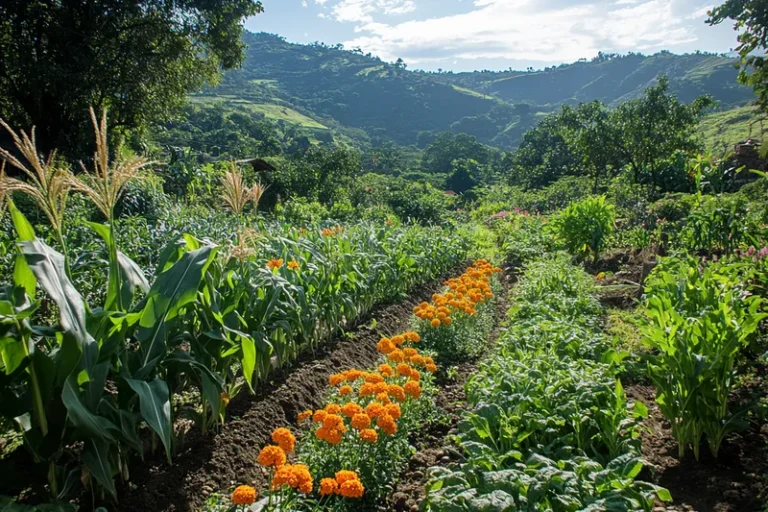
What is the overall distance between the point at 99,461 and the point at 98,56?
14602 millimetres

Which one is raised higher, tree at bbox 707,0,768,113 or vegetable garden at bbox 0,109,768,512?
tree at bbox 707,0,768,113

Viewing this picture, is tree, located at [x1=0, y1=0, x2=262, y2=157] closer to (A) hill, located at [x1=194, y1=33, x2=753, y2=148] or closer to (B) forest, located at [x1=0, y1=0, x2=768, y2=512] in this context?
(B) forest, located at [x1=0, y1=0, x2=768, y2=512]

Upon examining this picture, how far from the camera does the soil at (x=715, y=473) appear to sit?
94.8 inches

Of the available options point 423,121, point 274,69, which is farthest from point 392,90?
point 274,69

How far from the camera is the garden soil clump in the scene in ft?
8.39

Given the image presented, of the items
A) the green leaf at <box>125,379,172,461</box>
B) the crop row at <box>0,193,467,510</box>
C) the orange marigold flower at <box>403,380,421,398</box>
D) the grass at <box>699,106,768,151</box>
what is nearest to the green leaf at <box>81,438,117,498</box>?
the crop row at <box>0,193,467,510</box>

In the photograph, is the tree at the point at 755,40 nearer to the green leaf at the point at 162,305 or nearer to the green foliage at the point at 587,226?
the green foliage at the point at 587,226

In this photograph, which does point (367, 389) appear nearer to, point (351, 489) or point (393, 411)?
point (393, 411)

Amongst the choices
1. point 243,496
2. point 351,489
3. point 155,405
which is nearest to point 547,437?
point 351,489

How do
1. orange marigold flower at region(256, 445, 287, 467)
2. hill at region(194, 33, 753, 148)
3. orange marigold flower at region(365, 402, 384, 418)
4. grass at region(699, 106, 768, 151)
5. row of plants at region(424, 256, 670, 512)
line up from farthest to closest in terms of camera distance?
1. hill at region(194, 33, 753, 148)
2. grass at region(699, 106, 768, 151)
3. orange marigold flower at region(365, 402, 384, 418)
4. orange marigold flower at region(256, 445, 287, 467)
5. row of plants at region(424, 256, 670, 512)

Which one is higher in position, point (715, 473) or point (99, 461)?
point (99, 461)

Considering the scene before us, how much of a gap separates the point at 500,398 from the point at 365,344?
99.2 inches

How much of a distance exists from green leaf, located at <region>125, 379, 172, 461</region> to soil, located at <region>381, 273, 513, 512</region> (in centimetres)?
124

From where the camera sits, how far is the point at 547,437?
269cm
